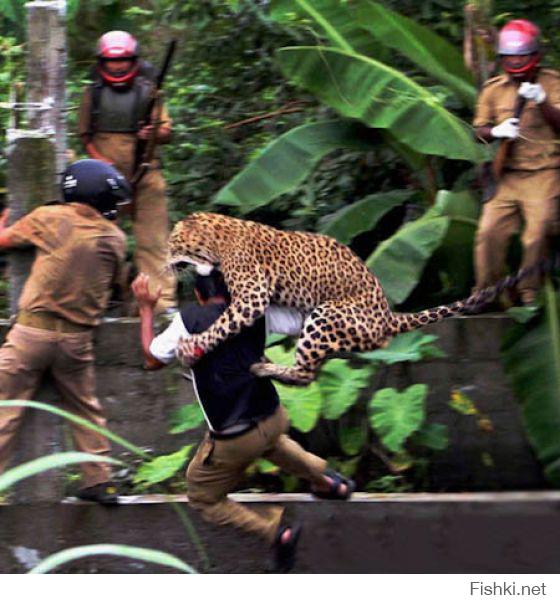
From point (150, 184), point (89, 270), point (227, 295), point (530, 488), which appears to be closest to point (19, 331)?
point (89, 270)

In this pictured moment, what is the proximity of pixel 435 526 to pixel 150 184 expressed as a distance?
2581mm

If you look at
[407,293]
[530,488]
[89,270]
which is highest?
[89,270]

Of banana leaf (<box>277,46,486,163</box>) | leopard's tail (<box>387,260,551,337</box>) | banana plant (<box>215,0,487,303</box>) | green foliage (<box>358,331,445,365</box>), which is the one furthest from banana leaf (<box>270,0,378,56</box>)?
green foliage (<box>358,331,445,365</box>)

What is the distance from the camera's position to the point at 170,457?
6.20 m

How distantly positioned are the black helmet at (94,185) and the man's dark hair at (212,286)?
518 millimetres

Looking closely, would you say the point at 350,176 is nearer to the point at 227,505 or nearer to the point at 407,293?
the point at 407,293

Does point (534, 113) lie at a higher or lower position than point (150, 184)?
higher

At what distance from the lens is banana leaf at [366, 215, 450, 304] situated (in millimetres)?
6676

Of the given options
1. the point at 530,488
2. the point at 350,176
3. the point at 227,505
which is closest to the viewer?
the point at 227,505

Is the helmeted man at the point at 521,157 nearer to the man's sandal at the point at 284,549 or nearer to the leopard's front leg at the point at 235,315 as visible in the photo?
the leopard's front leg at the point at 235,315

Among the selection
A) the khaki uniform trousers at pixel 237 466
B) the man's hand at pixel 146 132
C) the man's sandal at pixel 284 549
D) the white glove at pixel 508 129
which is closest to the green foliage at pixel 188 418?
the khaki uniform trousers at pixel 237 466

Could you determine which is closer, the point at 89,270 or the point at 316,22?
the point at 89,270

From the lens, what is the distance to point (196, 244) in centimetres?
571

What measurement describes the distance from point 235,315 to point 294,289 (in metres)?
0.54
